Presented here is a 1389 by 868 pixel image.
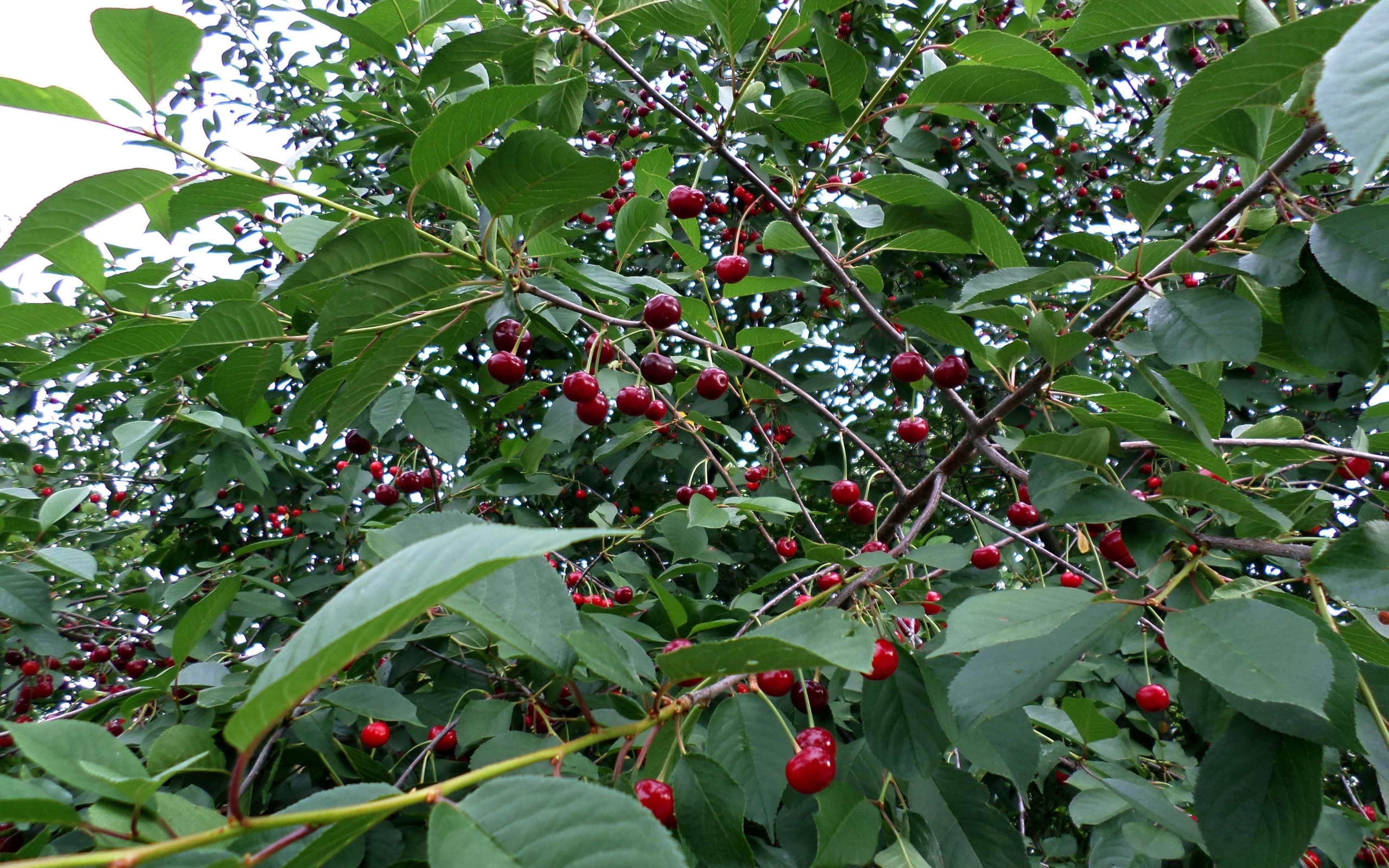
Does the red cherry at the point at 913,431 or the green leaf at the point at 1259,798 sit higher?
the green leaf at the point at 1259,798

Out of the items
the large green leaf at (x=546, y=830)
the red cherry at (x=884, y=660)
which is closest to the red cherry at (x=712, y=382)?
the red cherry at (x=884, y=660)

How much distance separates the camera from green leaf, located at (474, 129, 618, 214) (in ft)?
3.79

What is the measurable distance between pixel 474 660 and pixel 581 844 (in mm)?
1799

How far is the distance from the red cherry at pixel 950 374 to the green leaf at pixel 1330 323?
26.3 inches

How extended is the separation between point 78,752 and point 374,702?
2.67ft

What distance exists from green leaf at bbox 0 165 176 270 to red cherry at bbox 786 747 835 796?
141cm

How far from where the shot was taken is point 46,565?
2.09 metres

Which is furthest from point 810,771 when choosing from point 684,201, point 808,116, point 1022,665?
point 684,201

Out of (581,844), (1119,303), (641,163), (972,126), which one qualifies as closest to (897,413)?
(972,126)

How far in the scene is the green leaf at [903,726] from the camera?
3.85ft

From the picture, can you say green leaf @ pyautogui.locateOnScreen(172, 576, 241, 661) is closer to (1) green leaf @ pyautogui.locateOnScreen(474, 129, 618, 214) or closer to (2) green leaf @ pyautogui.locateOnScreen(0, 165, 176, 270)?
(2) green leaf @ pyautogui.locateOnScreen(0, 165, 176, 270)

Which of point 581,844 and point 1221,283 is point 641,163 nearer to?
point 581,844

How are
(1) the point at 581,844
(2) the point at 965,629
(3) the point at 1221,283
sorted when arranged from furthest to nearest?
(3) the point at 1221,283 < (2) the point at 965,629 < (1) the point at 581,844

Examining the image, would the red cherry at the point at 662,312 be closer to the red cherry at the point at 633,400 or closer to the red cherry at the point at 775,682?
the red cherry at the point at 633,400
